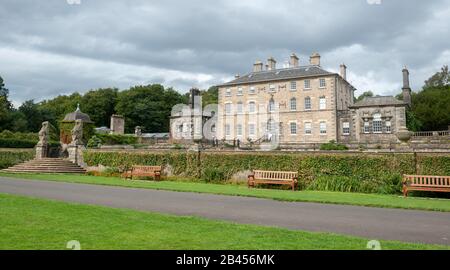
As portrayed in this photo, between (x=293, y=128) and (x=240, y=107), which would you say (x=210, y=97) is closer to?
(x=240, y=107)

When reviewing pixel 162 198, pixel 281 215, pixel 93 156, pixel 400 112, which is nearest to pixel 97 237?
pixel 281 215

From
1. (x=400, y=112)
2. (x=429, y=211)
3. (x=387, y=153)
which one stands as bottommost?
(x=429, y=211)

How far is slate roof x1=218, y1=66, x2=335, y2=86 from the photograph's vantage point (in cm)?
4509

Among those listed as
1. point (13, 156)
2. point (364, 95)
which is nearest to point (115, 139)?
point (13, 156)

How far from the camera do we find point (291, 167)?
59.9 ft

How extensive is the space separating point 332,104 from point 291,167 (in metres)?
26.9

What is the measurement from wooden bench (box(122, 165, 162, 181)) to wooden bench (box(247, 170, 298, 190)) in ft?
18.9

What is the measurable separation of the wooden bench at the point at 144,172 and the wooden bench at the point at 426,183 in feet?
40.8

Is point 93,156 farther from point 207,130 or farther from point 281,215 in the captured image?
point 207,130

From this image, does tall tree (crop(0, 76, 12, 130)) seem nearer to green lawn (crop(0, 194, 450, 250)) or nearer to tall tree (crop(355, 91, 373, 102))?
green lawn (crop(0, 194, 450, 250))

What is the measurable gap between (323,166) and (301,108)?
28.7 m

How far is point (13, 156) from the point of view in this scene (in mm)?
28391

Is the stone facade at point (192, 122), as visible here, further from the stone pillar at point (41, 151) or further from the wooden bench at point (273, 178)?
the wooden bench at point (273, 178)

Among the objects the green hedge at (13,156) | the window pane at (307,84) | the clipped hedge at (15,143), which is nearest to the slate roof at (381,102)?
the window pane at (307,84)
